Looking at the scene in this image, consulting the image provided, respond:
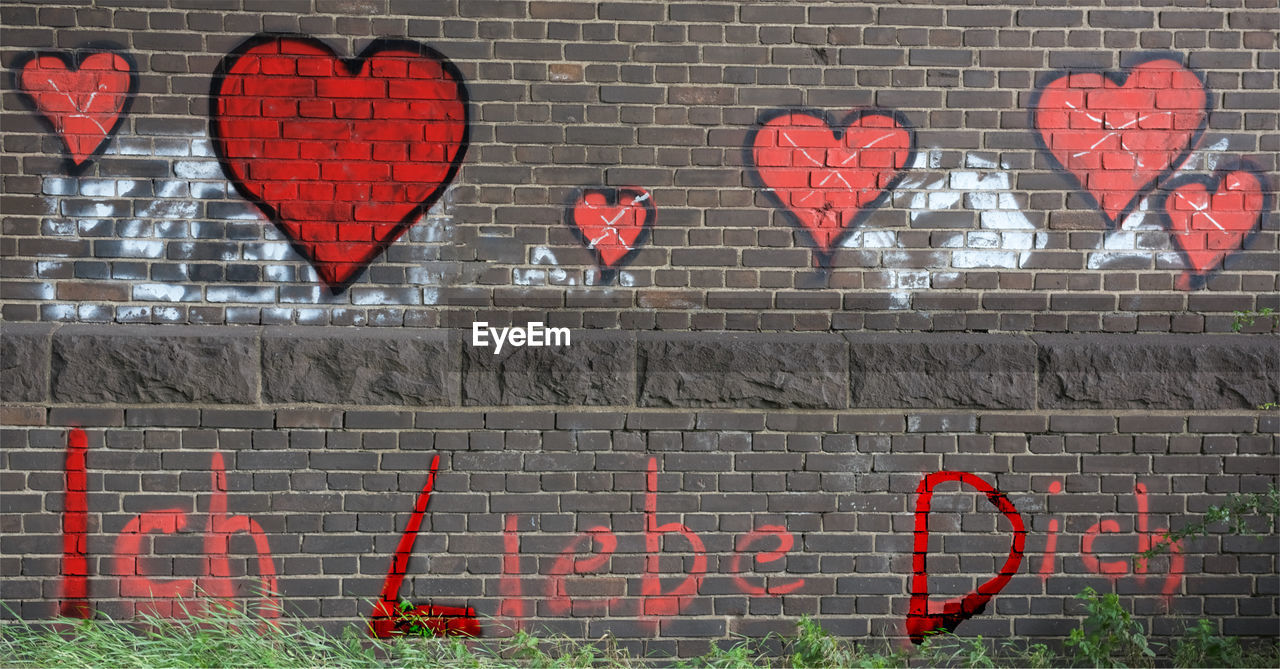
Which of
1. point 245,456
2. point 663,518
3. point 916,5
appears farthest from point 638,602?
point 916,5

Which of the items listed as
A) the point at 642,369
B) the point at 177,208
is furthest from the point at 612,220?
the point at 177,208

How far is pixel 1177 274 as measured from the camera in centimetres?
394

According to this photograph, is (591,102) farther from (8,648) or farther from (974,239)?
(8,648)

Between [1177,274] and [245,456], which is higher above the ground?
[1177,274]

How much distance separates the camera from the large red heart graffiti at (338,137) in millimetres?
3822

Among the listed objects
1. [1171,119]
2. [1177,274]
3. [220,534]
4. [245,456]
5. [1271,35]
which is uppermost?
[1271,35]

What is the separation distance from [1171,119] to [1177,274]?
0.65 m

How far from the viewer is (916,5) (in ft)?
12.8

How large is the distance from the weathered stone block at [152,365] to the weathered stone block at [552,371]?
88 cm

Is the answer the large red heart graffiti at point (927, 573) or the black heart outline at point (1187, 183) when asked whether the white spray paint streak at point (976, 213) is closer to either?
the black heart outline at point (1187, 183)

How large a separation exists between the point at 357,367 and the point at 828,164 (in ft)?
6.89

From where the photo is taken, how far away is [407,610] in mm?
3812

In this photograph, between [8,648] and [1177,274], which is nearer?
[8,648]

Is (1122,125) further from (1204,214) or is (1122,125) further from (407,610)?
(407,610)
